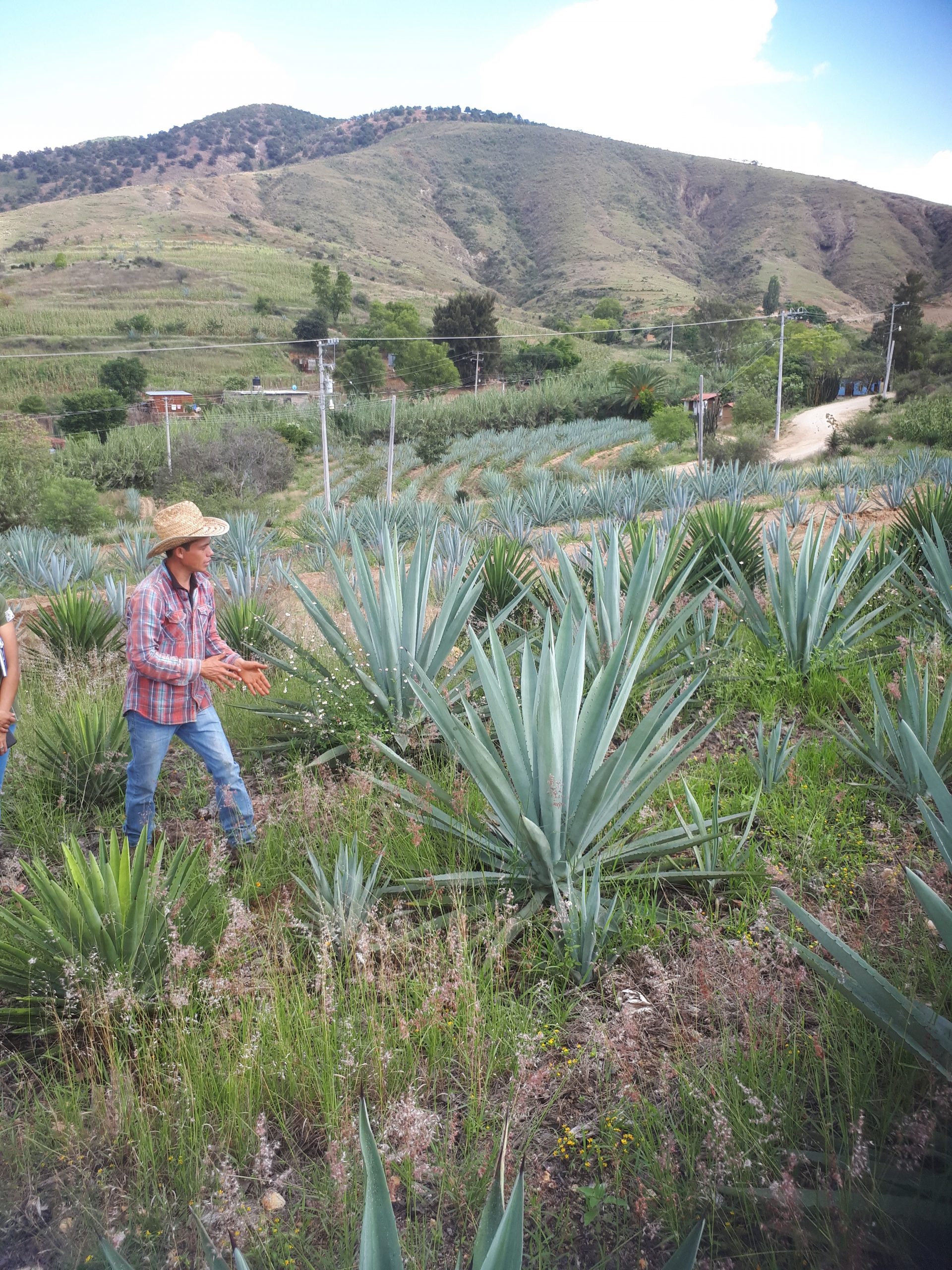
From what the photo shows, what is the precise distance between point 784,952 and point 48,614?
5592mm

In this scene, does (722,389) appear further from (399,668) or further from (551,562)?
(399,668)

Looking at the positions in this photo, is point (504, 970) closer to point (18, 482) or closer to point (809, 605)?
point (809, 605)

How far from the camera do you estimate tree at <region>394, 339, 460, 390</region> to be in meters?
56.6

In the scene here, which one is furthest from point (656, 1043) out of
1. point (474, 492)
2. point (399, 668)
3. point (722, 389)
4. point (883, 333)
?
point (883, 333)

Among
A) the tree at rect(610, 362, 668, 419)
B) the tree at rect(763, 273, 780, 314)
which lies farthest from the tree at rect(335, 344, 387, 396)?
the tree at rect(763, 273, 780, 314)

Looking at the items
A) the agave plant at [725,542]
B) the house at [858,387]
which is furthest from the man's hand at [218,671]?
the house at [858,387]

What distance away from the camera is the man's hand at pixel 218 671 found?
309cm

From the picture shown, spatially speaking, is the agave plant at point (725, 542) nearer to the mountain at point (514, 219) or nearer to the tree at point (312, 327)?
the tree at point (312, 327)

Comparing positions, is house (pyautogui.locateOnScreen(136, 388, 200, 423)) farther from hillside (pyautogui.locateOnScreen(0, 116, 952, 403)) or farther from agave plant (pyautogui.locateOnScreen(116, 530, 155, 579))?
agave plant (pyautogui.locateOnScreen(116, 530, 155, 579))

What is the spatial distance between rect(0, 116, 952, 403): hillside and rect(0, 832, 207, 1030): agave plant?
59.5 metres

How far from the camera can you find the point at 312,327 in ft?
205

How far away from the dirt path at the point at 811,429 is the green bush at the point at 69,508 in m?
25.6

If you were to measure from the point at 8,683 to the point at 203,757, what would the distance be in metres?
0.80

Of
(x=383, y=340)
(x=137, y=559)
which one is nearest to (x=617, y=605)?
(x=137, y=559)
